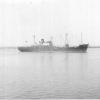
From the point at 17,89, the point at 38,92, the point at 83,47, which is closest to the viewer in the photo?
the point at 38,92

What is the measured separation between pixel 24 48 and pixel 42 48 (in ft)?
34.0

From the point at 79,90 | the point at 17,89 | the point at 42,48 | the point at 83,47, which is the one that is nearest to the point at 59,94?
the point at 79,90

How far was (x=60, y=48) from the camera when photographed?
114750 millimetres

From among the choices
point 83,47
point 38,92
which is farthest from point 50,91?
point 83,47

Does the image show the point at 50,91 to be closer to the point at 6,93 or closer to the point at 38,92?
the point at 38,92

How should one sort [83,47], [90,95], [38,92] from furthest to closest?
[83,47]
[38,92]
[90,95]

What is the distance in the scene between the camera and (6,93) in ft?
48.3

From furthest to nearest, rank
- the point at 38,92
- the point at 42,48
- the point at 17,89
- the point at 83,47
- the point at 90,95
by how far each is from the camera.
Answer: the point at 42,48 < the point at 83,47 < the point at 17,89 < the point at 38,92 < the point at 90,95

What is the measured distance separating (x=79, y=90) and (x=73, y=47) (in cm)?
9377

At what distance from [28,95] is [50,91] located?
1.86 meters

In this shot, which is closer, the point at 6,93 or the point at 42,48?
the point at 6,93

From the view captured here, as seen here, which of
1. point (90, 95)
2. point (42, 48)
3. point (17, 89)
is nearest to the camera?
point (90, 95)

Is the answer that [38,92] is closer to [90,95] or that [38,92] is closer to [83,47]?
[90,95]

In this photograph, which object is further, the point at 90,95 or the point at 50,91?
the point at 50,91
